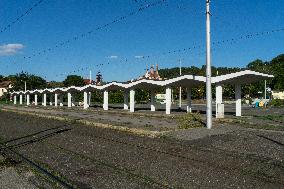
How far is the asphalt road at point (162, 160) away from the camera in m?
9.45

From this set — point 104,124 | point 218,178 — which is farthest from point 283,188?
point 104,124

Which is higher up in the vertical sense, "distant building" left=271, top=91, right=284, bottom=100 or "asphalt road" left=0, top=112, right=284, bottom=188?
"distant building" left=271, top=91, right=284, bottom=100

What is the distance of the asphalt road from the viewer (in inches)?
372

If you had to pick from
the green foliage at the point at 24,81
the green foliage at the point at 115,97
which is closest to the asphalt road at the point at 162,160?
the green foliage at the point at 115,97

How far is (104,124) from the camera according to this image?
25.7 meters

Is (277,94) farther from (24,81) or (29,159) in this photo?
(29,159)

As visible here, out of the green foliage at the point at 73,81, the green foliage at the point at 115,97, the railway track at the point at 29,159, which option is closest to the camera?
the railway track at the point at 29,159

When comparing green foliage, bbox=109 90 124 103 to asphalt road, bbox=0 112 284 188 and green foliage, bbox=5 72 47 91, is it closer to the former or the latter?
green foliage, bbox=5 72 47 91

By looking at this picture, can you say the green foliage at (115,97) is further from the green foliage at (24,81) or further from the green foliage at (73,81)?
the green foliage at (73,81)

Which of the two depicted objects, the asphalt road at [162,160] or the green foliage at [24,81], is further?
the green foliage at [24,81]

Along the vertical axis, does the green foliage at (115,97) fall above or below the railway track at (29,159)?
above

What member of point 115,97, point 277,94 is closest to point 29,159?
point 115,97

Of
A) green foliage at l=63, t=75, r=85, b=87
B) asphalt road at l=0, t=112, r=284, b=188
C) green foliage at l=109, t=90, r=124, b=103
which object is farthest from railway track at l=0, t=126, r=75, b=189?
green foliage at l=63, t=75, r=85, b=87

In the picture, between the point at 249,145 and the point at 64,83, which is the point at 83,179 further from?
the point at 64,83
